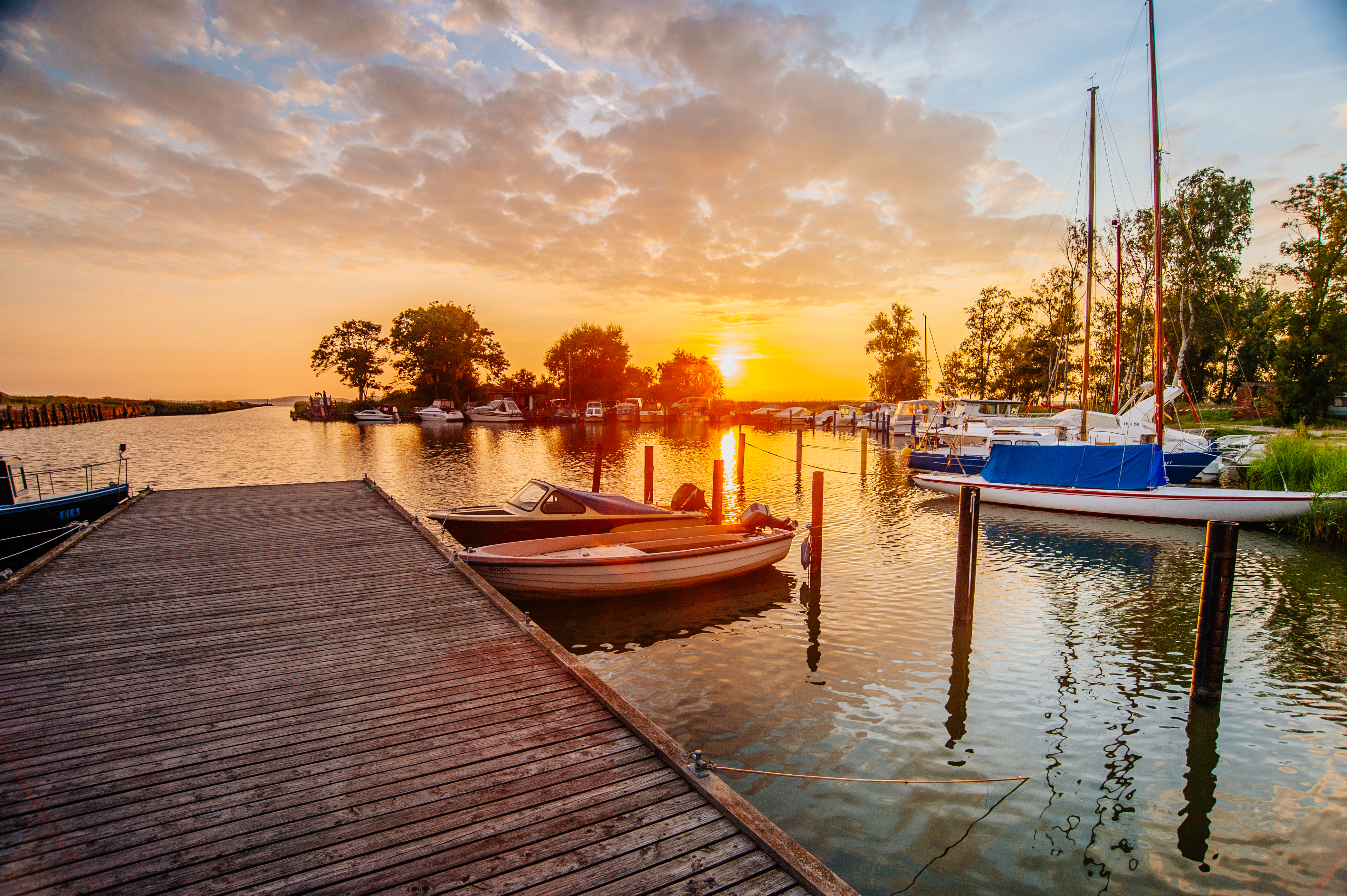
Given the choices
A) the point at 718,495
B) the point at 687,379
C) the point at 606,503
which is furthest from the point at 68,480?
the point at 687,379

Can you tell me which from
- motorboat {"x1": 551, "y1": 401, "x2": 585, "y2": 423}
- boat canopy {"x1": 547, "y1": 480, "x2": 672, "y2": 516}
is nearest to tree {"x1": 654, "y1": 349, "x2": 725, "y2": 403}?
motorboat {"x1": 551, "y1": 401, "x2": 585, "y2": 423}

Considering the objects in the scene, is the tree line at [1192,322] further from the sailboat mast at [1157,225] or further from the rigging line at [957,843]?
the rigging line at [957,843]

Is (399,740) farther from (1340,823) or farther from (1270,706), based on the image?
(1270,706)

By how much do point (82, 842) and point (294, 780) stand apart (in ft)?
3.86

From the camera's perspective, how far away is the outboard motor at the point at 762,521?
15094 millimetres

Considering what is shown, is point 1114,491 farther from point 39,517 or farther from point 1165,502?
point 39,517

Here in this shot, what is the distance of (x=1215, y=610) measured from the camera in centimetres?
782

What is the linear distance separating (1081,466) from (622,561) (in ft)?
61.6

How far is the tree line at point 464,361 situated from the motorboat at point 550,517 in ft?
275

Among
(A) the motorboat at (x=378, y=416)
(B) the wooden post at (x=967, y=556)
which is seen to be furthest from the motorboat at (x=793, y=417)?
(B) the wooden post at (x=967, y=556)

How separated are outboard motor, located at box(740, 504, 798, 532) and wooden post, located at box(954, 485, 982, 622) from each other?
475cm

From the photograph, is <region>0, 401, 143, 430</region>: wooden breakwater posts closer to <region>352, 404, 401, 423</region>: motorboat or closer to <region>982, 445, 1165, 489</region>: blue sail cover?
<region>352, 404, 401, 423</region>: motorboat

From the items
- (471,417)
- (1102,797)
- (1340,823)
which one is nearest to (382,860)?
(1102,797)

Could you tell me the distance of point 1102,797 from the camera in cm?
657
